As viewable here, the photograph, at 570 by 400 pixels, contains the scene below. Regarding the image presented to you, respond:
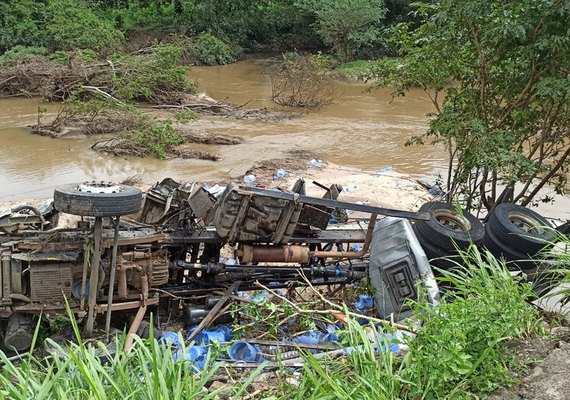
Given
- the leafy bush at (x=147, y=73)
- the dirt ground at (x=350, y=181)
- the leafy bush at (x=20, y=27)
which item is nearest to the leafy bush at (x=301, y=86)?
the leafy bush at (x=147, y=73)

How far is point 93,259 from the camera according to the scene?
479 cm

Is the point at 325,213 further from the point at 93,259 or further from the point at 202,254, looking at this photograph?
the point at 93,259

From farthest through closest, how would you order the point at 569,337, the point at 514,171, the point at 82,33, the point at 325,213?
the point at 82,33, the point at 514,171, the point at 325,213, the point at 569,337

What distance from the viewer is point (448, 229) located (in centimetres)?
547

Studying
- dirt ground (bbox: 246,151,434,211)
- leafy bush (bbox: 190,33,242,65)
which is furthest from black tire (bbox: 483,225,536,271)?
leafy bush (bbox: 190,33,242,65)

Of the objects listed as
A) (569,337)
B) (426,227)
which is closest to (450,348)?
(569,337)

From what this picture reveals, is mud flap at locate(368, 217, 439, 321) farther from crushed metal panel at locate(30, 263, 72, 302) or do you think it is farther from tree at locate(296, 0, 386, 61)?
tree at locate(296, 0, 386, 61)

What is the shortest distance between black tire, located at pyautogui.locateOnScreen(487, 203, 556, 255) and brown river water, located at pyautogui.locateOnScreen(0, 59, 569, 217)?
5.73 meters

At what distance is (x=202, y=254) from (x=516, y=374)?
3428 mm

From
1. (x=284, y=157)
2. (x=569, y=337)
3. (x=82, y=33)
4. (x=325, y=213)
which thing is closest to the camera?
(x=569, y=337)

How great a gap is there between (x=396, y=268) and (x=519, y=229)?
1309 mm

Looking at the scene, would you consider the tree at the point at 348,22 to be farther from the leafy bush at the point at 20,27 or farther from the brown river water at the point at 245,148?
the leafy bush at the point at 20,27

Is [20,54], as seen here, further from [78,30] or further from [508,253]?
[508,253]

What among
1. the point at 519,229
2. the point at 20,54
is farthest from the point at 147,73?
the point at 519,229
